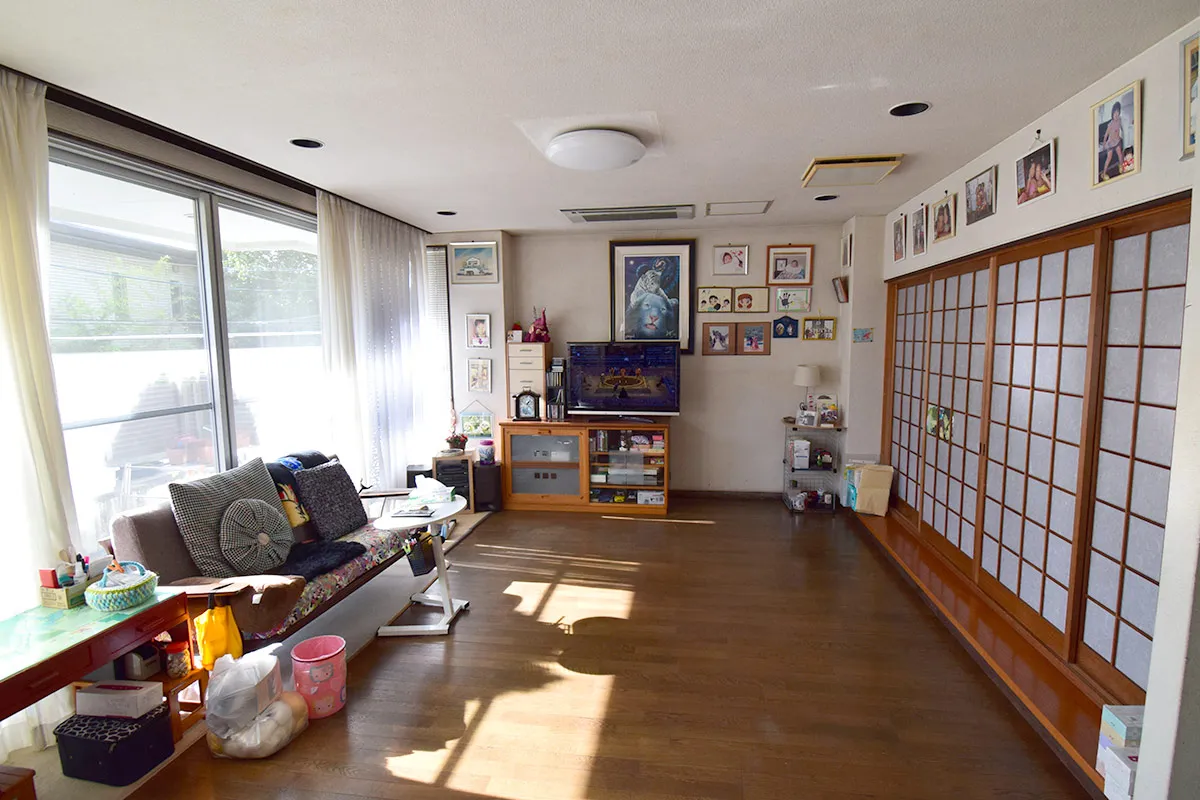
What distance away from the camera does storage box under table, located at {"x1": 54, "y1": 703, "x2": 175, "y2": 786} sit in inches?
77.4

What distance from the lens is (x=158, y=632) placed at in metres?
2.15

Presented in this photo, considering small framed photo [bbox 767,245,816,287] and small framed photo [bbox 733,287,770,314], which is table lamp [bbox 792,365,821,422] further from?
small framed photo [bbox 767,245,816,287]

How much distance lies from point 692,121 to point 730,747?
2663 millimetres

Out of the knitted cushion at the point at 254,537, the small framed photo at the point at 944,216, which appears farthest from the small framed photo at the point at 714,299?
the knitted cushion at the point at 254,537

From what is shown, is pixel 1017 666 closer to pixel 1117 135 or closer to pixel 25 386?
pixel 1117 135

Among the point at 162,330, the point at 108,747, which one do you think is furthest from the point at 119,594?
the point at 162,330

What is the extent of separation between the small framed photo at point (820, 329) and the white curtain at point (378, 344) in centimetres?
342

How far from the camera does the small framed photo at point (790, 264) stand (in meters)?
5.08

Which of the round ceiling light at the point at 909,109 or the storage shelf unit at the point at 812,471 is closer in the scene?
the round ceiling light at the point at 909,109

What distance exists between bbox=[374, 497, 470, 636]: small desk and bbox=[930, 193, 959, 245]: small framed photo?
3427 mm

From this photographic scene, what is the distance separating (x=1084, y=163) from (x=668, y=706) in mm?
2835

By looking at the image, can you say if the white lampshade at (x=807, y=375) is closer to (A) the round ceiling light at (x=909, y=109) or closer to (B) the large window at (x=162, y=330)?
(A) the round ceiling light at (x=909, y=109)

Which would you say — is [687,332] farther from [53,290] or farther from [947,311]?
[53,290]

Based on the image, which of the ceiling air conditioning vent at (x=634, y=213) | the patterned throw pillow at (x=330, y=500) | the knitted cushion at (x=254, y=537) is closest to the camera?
the knitted cushion at (x=254, y=537)
